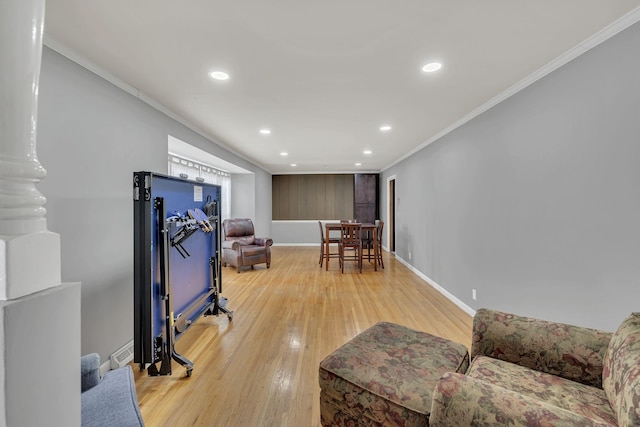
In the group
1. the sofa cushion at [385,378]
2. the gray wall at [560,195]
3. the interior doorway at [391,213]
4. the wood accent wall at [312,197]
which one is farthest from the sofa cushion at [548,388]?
the wood accent wall at [312,197]

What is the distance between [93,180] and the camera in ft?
6.77

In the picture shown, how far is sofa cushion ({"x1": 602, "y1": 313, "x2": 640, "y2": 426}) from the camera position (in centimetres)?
86

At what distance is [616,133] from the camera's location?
64.3 inches

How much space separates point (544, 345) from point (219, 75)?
2799 millimetres

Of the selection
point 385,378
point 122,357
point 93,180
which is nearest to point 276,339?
point 122,357

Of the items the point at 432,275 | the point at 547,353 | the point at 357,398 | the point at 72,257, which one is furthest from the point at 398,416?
the point at 432,275

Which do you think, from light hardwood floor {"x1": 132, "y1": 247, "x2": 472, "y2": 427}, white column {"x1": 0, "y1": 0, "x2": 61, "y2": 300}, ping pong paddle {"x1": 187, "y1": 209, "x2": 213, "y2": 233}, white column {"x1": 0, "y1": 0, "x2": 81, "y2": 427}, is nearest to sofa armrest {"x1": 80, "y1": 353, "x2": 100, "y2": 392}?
light hardwood floor {"x1": 132, "y1": 247, "x2": 472, "y2": 427}

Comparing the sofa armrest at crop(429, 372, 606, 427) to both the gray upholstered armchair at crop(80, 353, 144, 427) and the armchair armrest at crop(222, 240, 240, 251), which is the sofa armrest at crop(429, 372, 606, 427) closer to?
the gray upholstered armchair at crop(80, 353, 144, 427)

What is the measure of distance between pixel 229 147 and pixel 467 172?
3874mm

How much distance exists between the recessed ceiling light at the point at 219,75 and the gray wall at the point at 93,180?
2.78ft

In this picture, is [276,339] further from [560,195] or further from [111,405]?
[560,195]

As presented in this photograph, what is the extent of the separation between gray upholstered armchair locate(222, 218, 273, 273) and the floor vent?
2883 mm

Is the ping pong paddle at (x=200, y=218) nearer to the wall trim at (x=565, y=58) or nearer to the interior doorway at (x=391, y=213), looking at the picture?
Result: the wall trim at (x=565, y=58)

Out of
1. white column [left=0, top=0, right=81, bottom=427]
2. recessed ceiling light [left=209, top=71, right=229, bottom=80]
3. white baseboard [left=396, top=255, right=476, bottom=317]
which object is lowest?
white baseboard [left=396, top=255, right=476, bottom=317]
